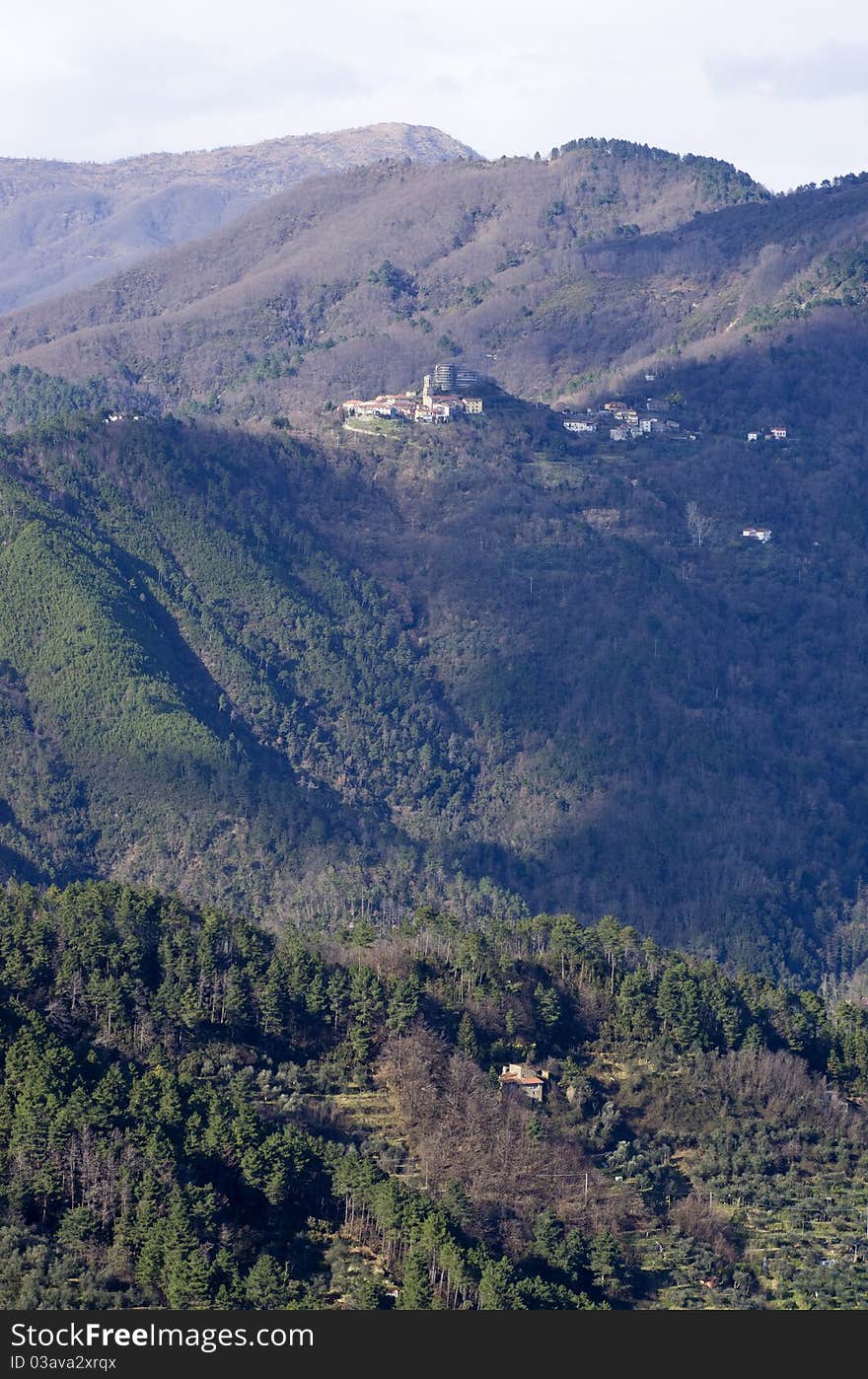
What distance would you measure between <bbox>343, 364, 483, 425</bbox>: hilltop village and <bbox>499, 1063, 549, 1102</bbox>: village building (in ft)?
346

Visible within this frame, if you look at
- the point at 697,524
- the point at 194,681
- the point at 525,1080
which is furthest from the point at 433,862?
the point at 697,524

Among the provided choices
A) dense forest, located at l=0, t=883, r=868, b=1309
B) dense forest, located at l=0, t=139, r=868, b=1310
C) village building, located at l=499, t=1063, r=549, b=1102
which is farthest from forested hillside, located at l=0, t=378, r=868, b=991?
village building, located at l=499, t=1063, r=549, b=1102

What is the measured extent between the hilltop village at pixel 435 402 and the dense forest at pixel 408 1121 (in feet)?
296

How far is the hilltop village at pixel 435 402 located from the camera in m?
182

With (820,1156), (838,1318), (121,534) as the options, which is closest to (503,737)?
(121,534)

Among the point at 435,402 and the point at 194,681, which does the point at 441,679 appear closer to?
the point at 194,681

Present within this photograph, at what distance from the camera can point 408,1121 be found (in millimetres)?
Answer: 75062

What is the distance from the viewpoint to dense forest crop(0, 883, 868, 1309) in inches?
2479

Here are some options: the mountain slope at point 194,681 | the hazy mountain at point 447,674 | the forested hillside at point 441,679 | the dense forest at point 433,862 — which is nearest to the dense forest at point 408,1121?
the dense forest at point 433,862

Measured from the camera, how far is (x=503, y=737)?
147250 mm

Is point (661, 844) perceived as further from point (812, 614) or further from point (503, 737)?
point (812, 614)

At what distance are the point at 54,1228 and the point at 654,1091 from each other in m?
24.6

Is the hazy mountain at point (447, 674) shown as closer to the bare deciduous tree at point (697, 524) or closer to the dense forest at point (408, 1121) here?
the bare deciduous tree at point (697, 524)

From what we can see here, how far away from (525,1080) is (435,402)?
11074 cm
